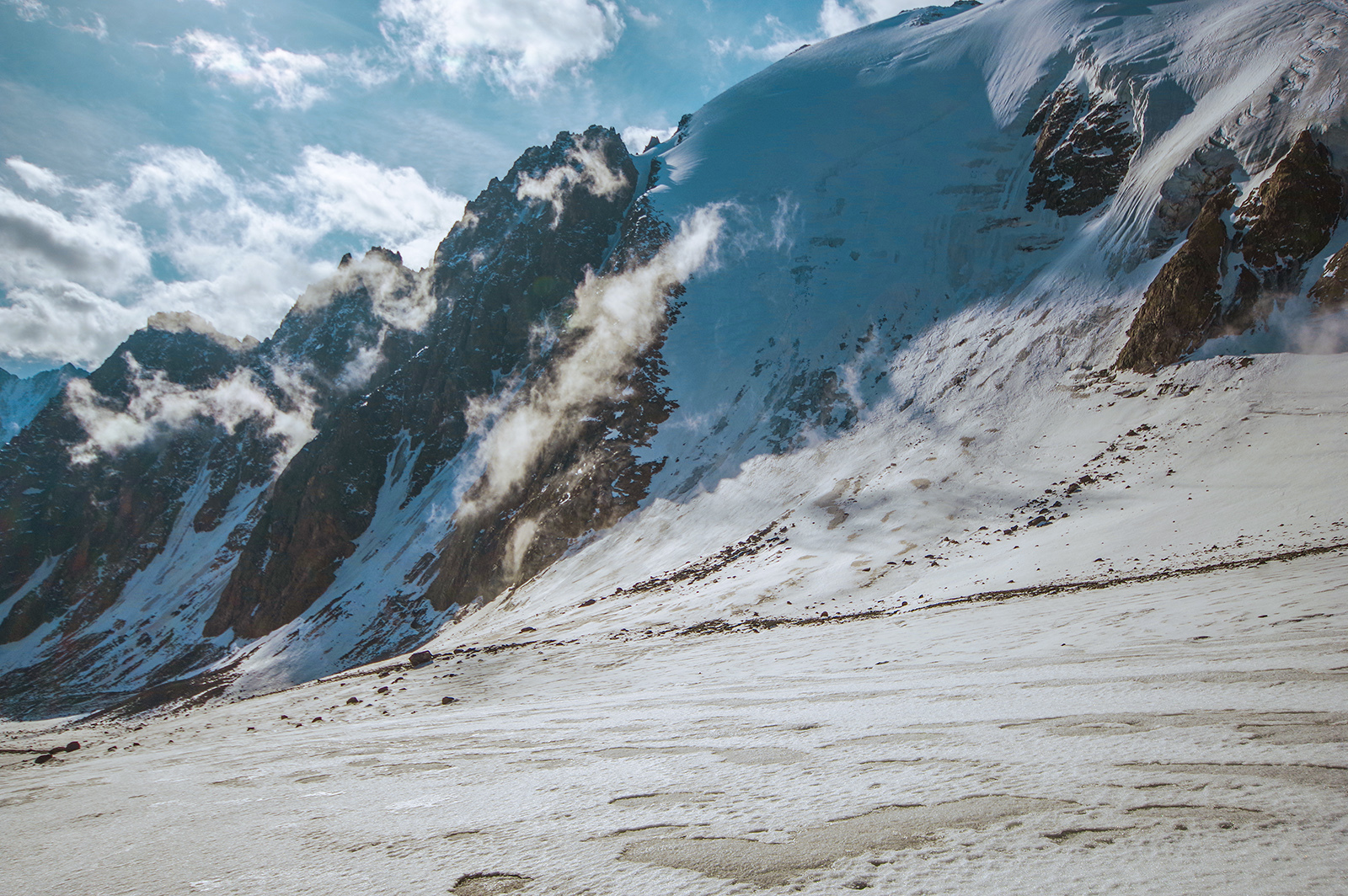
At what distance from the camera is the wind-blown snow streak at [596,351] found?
47.4 meters

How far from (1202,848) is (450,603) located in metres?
44.9

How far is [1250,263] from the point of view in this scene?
966 inches

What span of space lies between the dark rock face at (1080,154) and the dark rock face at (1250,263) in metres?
12.5

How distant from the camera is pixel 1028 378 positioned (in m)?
28.6

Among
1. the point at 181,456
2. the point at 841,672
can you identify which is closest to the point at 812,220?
the point at 841,672

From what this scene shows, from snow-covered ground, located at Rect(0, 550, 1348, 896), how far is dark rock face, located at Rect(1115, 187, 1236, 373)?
22.9 metres

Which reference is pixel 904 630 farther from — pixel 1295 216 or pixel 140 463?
pixel 140 463

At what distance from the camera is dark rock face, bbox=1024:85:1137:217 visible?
3719 centimetres

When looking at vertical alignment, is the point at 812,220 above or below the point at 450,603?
above

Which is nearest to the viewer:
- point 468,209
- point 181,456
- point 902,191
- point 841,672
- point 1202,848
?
point 1202,848

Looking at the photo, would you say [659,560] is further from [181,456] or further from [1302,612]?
[181,456]

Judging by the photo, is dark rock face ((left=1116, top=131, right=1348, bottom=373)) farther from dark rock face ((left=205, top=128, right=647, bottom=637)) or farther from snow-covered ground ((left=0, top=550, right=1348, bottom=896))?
dark rock face ((left=205, top=128, right=647, bottom=637))

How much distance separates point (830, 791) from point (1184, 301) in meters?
30.9

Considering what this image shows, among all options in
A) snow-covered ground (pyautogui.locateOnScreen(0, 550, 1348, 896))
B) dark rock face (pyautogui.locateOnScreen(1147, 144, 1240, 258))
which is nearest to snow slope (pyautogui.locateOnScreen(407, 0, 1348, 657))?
dark rock face (pyautogui.locateOnScreen(1147, 144, 1240, 258))
